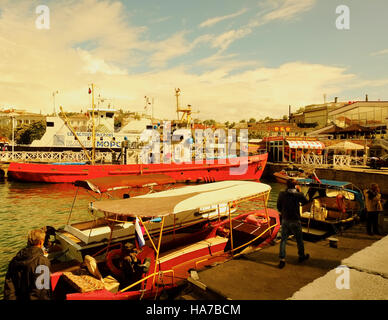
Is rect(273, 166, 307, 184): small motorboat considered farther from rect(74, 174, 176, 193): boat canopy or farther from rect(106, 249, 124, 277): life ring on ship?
rect(106, 249, 124, 277): life ring on ship

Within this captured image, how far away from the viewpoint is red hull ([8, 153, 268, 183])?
79.8ft

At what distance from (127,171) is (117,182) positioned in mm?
15417

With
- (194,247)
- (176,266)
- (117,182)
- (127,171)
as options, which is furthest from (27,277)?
(127,171)

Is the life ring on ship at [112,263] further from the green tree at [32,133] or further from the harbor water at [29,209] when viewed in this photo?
the green tree at [32,133]

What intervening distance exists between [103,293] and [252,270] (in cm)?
323

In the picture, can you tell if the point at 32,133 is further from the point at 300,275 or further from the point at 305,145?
the point at 300,275

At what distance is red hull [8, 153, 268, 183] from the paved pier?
59.1 feet

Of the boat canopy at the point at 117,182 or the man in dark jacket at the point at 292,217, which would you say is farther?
the boat canopy at the point at 117,182

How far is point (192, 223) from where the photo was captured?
9.17 meters

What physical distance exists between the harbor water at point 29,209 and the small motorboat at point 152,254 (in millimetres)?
3685

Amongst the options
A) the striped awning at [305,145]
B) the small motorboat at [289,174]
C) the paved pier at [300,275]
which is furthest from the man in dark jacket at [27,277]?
the striped awning at [305,145]

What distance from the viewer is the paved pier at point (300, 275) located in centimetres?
Answer: 359

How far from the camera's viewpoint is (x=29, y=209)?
15820 mm

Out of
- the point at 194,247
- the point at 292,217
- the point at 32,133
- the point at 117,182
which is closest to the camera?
the point at 292,217
